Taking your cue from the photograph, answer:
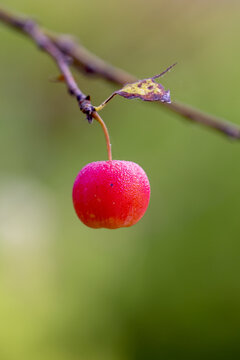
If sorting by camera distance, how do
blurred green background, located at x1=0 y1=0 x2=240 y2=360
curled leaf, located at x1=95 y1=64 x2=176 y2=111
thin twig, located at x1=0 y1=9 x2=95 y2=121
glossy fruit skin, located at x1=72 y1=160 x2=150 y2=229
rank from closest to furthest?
curled leaf, located at x1=95 y1=64 x2=176 y2=111
glossy fruit skin, located at x1=72 y1=160 x2=150 y2=229
thin twig, located at x1=0 y1=9 x2=95 y2=121
blurred green background, located at x1=0 y1=0 x2=240 y2=360

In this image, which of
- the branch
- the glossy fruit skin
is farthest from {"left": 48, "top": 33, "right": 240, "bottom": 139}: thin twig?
the glossy fruit skin

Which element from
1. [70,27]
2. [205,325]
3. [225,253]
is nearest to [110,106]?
[70,27]

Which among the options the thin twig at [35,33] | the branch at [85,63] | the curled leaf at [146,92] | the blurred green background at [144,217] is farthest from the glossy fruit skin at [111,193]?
the blurred green background at [144,217]

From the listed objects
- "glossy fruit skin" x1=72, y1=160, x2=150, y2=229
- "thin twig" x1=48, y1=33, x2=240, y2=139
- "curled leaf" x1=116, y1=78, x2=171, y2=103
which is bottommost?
"glossy fruit skin" x1=72, y1=160, x2=150, y2=229

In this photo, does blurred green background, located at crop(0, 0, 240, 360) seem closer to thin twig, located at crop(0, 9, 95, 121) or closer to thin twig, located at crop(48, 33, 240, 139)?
thin twig, located at crop(48, 33, 240, 139)

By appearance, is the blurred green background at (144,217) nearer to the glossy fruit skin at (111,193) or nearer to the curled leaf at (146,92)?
the glossy fruit skin at (111,193)

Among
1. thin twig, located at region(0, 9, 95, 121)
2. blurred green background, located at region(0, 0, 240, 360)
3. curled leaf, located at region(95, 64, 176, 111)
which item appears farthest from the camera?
blurred green background, located at region(0, 0, 240, 360)

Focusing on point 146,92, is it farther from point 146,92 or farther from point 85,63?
point 85,63
